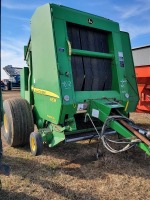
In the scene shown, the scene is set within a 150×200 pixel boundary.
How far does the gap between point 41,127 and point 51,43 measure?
1.52m

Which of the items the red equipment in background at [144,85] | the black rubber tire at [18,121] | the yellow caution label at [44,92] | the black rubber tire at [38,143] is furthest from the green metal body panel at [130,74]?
the red equipment in background at [144,85]

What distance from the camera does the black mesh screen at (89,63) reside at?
4.09m

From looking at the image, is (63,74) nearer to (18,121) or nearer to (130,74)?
Answer: (18,121)

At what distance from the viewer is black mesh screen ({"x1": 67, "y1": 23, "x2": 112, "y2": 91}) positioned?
4.09 m

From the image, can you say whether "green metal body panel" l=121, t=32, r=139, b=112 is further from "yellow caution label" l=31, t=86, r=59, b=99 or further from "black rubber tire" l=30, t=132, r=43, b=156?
"black rubber tire" l=30, t=132, r=43, b=156

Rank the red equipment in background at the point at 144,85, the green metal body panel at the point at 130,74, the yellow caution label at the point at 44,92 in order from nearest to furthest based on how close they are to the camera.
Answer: the yellow caution label at the point at 44,92
the green metal body panel at the point at 130,74
the red equipment in background at the point at 144,85

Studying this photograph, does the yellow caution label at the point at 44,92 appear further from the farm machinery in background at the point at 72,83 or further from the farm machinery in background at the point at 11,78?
the farm machinery in background at the point at 11,78

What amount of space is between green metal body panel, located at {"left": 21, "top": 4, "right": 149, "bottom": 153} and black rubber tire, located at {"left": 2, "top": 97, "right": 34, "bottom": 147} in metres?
0.21

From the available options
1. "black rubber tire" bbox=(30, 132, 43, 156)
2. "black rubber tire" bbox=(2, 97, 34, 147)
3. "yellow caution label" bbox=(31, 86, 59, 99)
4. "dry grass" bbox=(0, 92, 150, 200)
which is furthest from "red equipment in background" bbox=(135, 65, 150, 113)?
"black rubber tire" bbox=(30, 132, 43, 156)

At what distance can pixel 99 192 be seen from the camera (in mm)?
3010

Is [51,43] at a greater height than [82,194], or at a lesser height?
greater

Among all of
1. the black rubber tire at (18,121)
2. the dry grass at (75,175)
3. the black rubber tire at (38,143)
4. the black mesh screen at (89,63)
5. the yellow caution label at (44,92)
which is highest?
the black mesh screen at (89,63)

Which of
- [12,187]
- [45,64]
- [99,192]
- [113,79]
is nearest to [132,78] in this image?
[113,79]

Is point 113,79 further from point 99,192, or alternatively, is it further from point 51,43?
point 99,192
